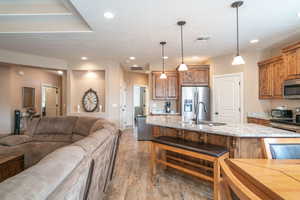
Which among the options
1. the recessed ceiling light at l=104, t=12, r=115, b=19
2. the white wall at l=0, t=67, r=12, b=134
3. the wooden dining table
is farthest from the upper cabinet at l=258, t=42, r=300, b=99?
the white wall at l=0, t=67, r=12, b=134

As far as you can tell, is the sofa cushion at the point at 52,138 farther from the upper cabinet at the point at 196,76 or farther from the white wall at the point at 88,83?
the upper cabinet at the point at 196,76

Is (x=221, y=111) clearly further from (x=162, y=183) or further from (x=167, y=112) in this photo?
(x=162, y=183)

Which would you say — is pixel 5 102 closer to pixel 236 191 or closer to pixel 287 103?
pixel 236 191

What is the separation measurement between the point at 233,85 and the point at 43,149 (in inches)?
201

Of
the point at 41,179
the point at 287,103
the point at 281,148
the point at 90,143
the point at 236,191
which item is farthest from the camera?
the point at 287,103

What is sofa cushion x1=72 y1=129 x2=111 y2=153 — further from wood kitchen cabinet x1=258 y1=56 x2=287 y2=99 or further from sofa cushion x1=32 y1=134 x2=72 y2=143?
wood kitchen cabinet x1=258 y1=56 x2=287 y2=99

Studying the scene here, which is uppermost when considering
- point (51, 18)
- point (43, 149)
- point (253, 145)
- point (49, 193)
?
point (51, 18)

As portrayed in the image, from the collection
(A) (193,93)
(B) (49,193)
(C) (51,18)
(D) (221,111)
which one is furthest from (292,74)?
(C) (51,18)

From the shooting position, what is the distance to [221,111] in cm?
500

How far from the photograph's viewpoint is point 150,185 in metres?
2.49

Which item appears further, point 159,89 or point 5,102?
point 5,102

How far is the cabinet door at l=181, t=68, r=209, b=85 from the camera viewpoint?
5.32 metres

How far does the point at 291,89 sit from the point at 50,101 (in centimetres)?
973

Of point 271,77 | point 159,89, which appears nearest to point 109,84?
point 159,89
